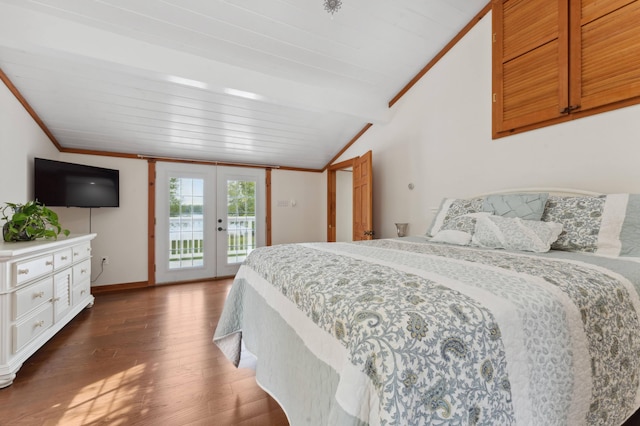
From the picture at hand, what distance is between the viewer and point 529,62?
226 cm

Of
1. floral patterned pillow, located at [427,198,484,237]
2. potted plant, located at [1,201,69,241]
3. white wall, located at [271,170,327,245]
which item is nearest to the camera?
potted plant, located at [1,201,69,241]

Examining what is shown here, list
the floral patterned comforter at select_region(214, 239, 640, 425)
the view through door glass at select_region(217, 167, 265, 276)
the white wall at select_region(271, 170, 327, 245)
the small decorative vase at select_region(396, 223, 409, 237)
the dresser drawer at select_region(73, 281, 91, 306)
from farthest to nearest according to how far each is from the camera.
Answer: the white wall at select_region(271, 170, 327, 245)
the view through door glass at select_region(217, 167, 265, 276)
the small decorative vase at select_region(396, 223, 409, 237)
the dresser drawer at select_region(73, 281, 91, 306)
the floral patterned comforter at select_region(214, 239, 640, 425)

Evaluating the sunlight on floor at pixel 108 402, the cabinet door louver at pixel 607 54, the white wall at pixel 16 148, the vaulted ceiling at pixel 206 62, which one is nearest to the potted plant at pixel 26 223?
the white wall at pixel 16 148

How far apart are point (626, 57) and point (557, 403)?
2262mm

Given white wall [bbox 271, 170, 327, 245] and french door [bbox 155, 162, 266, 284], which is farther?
white wall [bbox 271, 170, 327, 245]

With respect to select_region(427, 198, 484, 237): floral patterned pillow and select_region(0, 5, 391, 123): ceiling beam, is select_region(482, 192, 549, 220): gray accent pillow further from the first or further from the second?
select_region(0, 5, 391, 123): ceiling beam

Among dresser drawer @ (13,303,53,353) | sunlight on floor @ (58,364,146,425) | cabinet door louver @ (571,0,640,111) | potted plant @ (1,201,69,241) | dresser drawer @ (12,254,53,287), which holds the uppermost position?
cabinet door louver @ (571,0,640,111)

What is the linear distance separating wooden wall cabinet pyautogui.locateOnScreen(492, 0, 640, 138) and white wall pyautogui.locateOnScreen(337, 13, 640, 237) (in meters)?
0.11

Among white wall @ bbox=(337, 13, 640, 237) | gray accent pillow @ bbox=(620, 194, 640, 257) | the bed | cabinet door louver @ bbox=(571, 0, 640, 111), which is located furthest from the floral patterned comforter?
cabinet door louver @ bbox=(571, 0, 640, 111)

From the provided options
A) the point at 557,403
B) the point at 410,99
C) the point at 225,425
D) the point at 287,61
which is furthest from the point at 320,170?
the point at 557,403

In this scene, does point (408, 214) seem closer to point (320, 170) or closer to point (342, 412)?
point (320, 170)

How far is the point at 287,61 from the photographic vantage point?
273 cm

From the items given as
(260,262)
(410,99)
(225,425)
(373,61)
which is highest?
(373,61)

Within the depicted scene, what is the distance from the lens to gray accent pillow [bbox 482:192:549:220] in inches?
71.6
